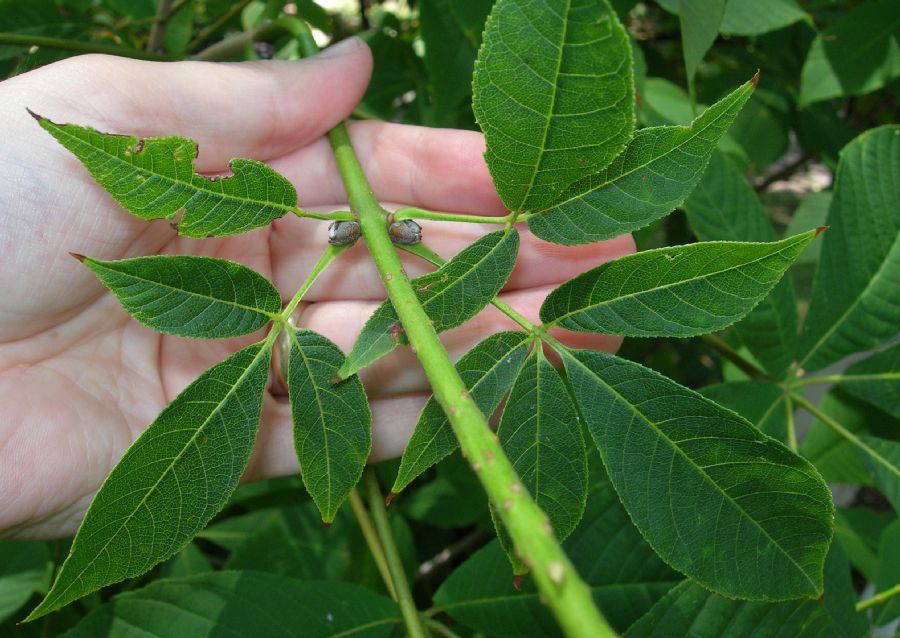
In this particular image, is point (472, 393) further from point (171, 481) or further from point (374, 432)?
point (374, 432)

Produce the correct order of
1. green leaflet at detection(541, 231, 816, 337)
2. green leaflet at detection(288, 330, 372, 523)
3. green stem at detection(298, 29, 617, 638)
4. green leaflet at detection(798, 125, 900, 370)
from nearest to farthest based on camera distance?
green stem at detection(298, 29, 617, 638) < green leaflet at detection(541, 231, 816, 337) < green leaflet at detection(288, 330, 372, 523) < green leaflet at detection(798, 125, 900, 370)

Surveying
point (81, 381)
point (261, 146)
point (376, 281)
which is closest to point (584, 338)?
point (376, 281)

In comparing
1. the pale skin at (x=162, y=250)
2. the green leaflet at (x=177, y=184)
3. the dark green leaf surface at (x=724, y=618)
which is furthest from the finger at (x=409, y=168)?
the dark green leaf surface at (x=724, y=618)

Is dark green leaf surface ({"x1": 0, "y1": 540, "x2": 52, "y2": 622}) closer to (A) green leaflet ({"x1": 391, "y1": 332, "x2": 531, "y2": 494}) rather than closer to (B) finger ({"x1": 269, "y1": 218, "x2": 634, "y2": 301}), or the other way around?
(B) finger ({"x1": 269, "y1": 218, "x2": 634, "y2": 301})

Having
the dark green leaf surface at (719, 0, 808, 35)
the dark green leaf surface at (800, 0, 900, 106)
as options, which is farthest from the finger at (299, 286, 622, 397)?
the dark green leaf surface at (800, 0, 900, 106)

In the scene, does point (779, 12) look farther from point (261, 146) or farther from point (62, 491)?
point (62, 491)

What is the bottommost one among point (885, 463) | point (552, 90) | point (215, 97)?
point (885, 463)

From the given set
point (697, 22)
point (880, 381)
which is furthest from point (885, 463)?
point (697, 22)
